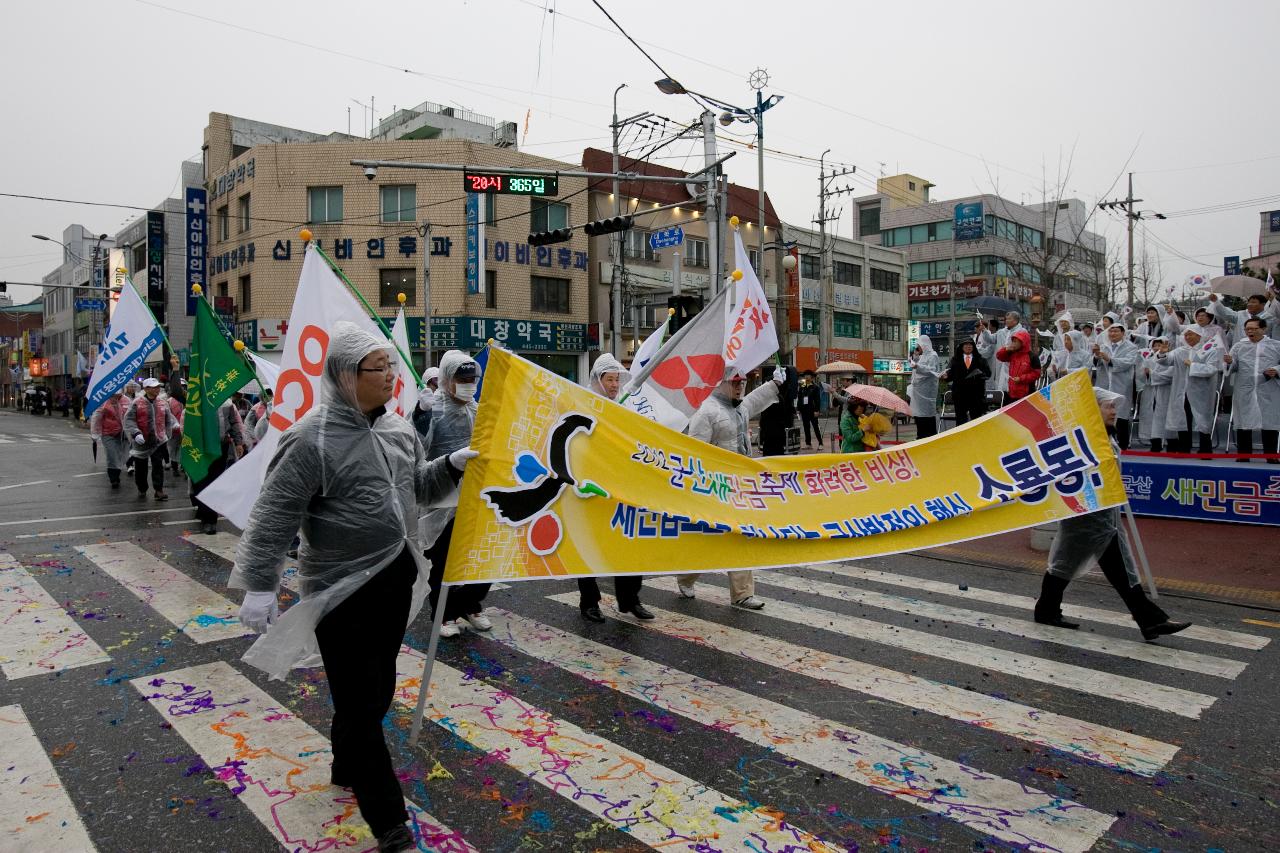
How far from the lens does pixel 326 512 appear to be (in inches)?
134

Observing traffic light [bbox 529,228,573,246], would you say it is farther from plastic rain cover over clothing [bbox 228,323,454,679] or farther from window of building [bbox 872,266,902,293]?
window of building [bbox 872,266,902,293]

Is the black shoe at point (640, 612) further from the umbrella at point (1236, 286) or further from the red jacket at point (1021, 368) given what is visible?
the umbrella at point (1236, 286)

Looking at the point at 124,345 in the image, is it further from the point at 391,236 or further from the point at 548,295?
the point at 548,295

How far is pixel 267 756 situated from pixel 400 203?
33.7 m

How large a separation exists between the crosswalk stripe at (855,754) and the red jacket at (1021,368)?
32.8 feet

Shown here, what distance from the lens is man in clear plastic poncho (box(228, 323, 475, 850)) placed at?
331cm

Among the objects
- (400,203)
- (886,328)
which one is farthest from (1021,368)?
(886,328)

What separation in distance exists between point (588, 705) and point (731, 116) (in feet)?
70.7

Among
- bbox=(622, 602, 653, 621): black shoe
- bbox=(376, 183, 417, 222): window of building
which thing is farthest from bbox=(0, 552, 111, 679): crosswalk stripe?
bbox=(376, 183, 417, 222): window of building

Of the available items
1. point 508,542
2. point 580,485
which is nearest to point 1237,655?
point 580,485

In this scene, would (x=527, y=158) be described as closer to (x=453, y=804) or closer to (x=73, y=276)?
(x=453, y=804)

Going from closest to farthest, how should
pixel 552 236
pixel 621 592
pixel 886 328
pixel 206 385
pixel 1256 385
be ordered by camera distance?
pixel 621 592, pixel 206 385, pixel 1256 385, pixel 552 236, pixel 886 328

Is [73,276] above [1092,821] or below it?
above

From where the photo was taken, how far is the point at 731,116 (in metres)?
23.5
